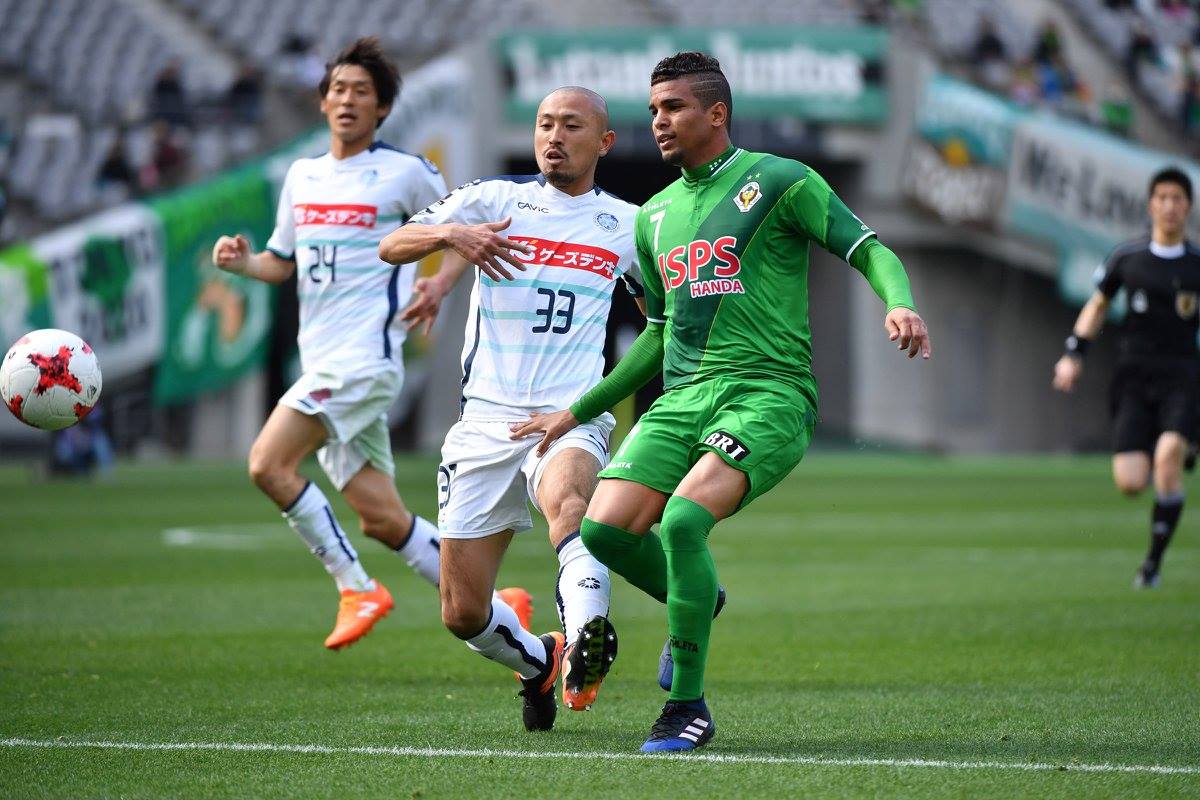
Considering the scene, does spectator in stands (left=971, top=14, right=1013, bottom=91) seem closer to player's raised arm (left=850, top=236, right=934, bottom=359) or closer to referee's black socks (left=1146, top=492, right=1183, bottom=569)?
referee's black socks (left=1146, top=492, right=1183, bottom=569)

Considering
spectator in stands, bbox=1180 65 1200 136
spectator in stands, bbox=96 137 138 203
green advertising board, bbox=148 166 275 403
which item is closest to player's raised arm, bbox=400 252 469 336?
green advertising board, bbox=148 166 275 403

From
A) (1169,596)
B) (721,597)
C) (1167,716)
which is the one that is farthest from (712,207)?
(1169,596)

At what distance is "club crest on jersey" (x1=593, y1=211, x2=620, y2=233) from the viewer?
6734 mm

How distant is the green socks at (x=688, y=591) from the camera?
5.77m

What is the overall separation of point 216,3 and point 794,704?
90.3 ft

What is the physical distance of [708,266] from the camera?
6.10m

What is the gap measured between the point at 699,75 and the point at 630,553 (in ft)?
5.33

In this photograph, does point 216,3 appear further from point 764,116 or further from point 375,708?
point 375,708

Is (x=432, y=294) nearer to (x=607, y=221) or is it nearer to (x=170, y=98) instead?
(x=607, y=221)

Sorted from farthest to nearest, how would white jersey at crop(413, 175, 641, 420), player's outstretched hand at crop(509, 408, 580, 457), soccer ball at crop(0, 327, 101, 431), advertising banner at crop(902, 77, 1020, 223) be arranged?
advertising banner at crop(902, 77, 1020, 223) < soccer ball at crop(0, 327, 101, 431) < white jersey at crop(413, 175, 641, 420) < player's outstretched hand at crop(509, 408, 580, 457)

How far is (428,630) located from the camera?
9875 millimetres

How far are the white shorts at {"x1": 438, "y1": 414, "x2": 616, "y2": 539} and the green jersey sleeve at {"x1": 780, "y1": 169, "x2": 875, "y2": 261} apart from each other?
44.6 inches

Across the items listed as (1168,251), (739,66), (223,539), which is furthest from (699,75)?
(739,66)

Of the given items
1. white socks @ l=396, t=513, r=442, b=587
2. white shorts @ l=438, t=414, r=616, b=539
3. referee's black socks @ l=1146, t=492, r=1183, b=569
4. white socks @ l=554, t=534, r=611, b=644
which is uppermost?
white shorts @ l=438, t=414, r=616, b=539
